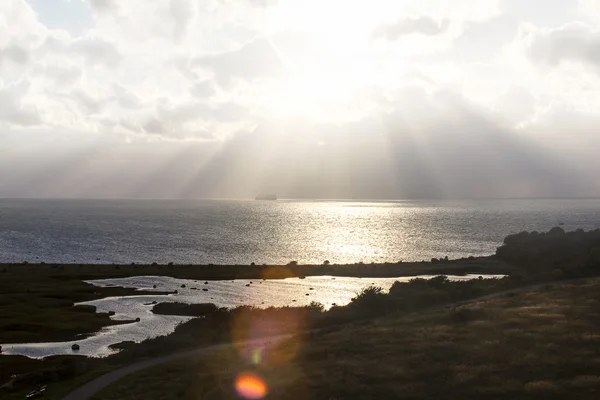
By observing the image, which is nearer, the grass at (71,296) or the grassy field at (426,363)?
the grassy field at (426,363)

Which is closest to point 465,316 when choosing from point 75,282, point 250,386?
point 250,386

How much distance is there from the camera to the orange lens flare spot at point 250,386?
86.5 ft

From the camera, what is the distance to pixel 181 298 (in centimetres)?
8175

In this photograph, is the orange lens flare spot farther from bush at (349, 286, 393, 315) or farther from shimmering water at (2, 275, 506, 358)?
bush at (349, 286, 393, 315)

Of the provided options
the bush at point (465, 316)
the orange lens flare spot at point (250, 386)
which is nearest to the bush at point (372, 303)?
the bush at point (465, 316)

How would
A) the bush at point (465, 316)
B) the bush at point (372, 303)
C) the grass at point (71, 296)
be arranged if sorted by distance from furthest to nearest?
the bush at point (372, 303)
the bush at point (465, 316)
the grass at point (71, 296)

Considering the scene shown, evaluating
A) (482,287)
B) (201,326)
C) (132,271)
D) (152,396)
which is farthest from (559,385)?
(132,271)

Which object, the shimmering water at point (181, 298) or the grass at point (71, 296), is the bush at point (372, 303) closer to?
the grass at point (71, 296)

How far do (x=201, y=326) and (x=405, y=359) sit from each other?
27785mm

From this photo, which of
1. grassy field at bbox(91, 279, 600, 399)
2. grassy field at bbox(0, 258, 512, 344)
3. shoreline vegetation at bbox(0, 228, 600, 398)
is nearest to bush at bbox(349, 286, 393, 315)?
shoreline vegetation at bbox(0, 228, 600, 398)

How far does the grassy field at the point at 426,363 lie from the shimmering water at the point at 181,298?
2111cm

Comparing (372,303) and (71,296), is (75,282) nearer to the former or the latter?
(71,296)

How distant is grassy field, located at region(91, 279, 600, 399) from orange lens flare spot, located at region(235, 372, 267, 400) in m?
0.38

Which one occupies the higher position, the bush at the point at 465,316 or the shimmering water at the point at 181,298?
the bush at the point at 465,316
